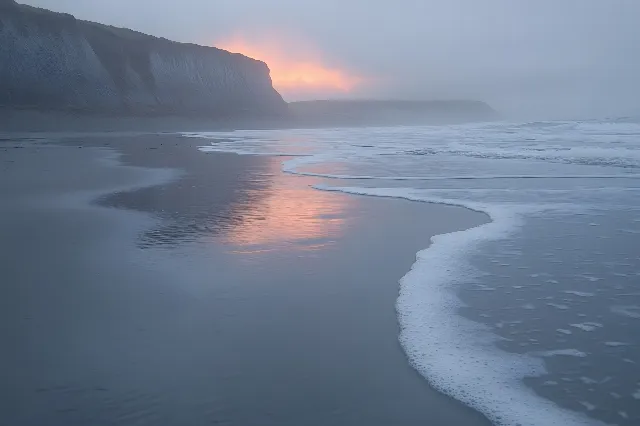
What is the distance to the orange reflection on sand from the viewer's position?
23.0 feet

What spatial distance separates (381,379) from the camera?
11.5ft

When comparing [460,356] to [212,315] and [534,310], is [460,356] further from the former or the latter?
[212,315]

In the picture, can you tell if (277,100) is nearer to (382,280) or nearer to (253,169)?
(253,169)

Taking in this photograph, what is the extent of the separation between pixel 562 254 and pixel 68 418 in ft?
17.5

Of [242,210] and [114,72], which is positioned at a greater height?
[114,72]

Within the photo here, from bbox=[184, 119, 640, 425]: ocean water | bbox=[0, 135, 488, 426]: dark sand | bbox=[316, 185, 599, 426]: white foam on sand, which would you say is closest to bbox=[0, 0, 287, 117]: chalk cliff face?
bbox=[0, 135, 488, 426]: dark sand

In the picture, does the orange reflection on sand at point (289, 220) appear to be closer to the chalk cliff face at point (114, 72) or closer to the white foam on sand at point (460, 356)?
the white foam on sand at point (460, 356)

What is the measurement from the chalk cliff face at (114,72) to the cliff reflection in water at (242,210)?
142 ft

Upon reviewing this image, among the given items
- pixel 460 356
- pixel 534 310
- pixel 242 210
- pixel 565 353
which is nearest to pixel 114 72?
pixel 242 210

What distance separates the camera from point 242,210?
9250mm

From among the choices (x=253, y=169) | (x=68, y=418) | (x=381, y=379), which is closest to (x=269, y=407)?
(x=381, y=379)

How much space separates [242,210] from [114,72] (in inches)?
2461

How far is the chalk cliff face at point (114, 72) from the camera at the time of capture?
5253 centimetres

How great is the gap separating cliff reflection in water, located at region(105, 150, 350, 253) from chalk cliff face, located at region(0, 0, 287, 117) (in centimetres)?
4325
